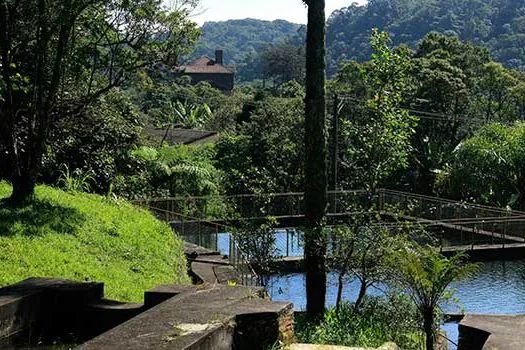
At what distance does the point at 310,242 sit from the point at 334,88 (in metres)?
33.7

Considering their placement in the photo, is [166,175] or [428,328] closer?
[428,328]

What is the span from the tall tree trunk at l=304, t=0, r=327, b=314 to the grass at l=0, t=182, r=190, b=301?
2.69 metres

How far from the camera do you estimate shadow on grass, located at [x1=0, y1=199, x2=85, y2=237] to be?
12547 mm

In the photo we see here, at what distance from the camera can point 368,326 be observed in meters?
10.2

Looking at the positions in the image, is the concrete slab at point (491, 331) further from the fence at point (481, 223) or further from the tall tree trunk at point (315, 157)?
the fence at point (481, 223)

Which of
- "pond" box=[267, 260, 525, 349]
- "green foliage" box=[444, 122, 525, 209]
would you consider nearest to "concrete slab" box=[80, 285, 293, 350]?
"pond" box=[267, 260, 525, 349]

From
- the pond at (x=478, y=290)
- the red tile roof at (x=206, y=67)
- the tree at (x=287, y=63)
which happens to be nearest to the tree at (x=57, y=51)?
the pond at (x=478, y=290)

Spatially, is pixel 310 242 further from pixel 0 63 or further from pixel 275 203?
pixel 275 203

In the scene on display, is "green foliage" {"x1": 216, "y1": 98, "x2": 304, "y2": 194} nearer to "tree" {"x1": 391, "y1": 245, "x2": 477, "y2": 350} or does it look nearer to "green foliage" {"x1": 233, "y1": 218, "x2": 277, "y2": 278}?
"green foliage" {"x1": 233, "y1": 218, "x2": 277, "y2": 278}

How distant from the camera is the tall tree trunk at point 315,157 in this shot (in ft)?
35.0

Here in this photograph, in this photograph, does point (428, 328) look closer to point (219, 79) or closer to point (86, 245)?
point (86, 245)

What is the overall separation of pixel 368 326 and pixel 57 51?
8086 millimetres

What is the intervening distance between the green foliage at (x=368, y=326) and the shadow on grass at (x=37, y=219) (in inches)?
193

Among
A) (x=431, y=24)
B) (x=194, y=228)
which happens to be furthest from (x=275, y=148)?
(x=431, y=24)
